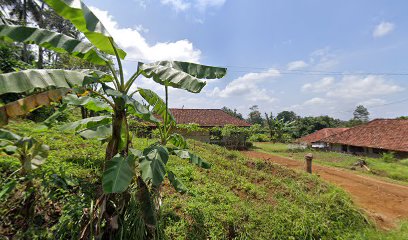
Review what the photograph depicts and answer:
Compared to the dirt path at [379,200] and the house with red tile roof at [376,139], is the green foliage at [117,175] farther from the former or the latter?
the house with red tile roof at [376,139]

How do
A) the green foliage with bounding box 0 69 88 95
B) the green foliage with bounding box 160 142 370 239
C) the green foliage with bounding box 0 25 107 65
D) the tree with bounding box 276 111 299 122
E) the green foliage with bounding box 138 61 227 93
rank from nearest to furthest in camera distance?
the green foliage with bounding box 0 69 88 95 → the green foliage with bounding box 0 25 107 65 → the green foliage with bounding box 138 61 227 93 → the green foliage with bounding box 160 142 370 239 → the tree with bounding box 276 111 299 122

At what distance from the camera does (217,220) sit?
4.38m

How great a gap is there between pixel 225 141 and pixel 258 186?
17.2m

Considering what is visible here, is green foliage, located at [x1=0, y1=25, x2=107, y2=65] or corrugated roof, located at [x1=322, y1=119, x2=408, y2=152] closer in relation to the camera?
green foliage, located at [x1=0, y1=25, x2=107, y2=65]

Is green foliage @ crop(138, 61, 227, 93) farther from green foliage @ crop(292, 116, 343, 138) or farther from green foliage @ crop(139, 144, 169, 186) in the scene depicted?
green foliage @ crop(292, 116, 343, 138)

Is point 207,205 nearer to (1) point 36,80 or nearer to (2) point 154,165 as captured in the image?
(2) point 154,165

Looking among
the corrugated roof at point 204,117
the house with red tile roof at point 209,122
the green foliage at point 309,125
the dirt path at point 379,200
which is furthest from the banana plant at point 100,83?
the green foliage at point 309,125

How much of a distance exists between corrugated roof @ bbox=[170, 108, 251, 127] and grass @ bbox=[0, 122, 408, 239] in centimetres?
1993

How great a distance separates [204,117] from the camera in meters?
28.8

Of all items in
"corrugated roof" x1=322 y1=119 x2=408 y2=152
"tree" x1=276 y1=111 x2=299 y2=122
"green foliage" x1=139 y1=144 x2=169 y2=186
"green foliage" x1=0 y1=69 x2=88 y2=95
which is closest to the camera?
"green foliage" x1=0 y1=69 x2=88 y2=95

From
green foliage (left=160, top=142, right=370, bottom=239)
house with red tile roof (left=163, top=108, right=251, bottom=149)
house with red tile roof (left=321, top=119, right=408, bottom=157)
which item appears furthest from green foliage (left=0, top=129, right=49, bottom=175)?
house with red tile roof (left=321, top=119, right=408, bottom=157)

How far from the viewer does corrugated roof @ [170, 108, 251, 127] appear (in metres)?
27.4

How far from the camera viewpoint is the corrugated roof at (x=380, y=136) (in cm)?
2073

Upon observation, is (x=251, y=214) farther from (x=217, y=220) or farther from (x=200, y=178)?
(x=200, y=178)
